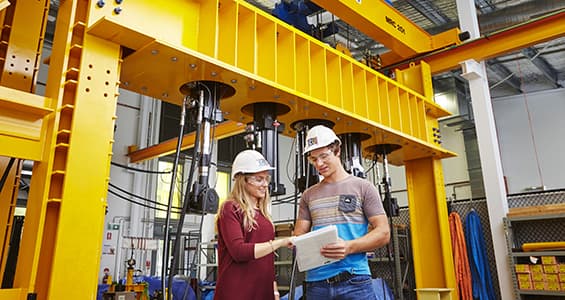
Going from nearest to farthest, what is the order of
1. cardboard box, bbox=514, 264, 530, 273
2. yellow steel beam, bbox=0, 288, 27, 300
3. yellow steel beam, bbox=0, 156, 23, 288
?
yellow steel beam, bbox=0, 288, 27, 300
yellow steel beam, bbox=0, 156, 23, 288
cardboard box, bbox=514, 264, 530, 273

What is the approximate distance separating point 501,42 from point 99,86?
479 cm

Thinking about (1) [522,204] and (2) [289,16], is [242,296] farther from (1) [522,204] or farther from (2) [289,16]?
(1) [522,204]

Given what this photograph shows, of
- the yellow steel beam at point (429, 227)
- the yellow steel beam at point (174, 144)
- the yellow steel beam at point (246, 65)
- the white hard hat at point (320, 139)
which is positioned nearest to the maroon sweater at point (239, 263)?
the white hard hat at point (320, 139)

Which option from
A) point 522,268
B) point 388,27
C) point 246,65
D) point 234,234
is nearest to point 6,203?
point 234,234

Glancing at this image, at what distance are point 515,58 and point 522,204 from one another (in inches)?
258

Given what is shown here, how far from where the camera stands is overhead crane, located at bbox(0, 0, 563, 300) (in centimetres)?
217

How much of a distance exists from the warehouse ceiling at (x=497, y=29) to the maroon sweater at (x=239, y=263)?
4.93 metres

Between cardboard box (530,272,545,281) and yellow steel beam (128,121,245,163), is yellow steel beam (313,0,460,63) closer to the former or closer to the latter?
Result: yellow steel beam (128,121,245,163)

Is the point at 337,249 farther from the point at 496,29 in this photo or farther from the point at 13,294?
the point at 496,29

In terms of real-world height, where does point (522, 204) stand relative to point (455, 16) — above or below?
below

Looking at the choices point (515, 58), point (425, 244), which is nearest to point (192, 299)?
point (425, 244)

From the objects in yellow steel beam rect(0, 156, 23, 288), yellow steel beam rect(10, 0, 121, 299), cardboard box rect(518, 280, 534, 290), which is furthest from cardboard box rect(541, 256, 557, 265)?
yellow steel beam rect(0, 156, 23, 288)

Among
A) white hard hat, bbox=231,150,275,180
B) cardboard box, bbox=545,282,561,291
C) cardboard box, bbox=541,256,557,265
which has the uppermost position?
white hard hat, bbox=231,150,275,180

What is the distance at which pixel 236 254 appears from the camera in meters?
→ 2.33
